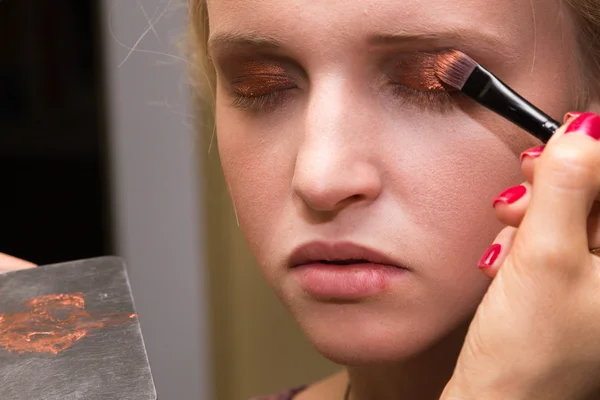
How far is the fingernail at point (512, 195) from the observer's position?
22.8 inches

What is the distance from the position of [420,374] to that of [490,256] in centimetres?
21

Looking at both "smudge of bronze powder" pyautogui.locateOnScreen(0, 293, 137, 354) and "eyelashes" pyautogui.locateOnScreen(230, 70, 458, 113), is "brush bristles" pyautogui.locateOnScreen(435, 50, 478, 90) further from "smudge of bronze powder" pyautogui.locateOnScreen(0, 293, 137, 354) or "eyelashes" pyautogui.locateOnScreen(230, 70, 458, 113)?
"smudge of bronze powder" pyautogui.locateOnScreen(0, 293, 137, 354)

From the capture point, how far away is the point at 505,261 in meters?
0.56

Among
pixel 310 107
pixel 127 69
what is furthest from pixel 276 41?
pixel 127 69

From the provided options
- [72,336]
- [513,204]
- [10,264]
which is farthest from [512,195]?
[10,264]

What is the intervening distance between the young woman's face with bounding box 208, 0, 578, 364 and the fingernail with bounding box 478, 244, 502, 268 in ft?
0.12

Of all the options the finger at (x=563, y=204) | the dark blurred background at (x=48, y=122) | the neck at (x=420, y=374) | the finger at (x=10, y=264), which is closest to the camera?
the finger at (x=563, y=204)

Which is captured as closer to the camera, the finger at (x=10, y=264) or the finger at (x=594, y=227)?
the finger at (x=594, y=227)

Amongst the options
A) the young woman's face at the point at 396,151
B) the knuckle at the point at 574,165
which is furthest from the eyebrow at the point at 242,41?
the knuckle at the point at 574,165

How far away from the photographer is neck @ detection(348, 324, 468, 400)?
745mm

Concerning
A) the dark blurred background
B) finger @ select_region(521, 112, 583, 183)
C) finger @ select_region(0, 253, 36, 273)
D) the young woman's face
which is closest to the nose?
the young woman's face

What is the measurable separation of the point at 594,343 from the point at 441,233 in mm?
133

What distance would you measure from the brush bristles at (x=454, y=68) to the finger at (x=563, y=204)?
0.10 meters

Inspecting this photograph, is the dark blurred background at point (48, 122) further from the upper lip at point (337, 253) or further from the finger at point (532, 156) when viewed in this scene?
the finger at point (532, 156)
